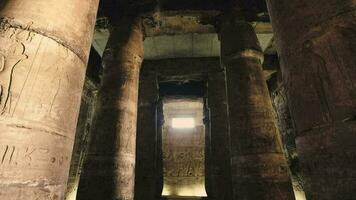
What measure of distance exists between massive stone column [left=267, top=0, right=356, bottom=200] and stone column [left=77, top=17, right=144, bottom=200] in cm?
305

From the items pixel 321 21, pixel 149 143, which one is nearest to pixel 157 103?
pixel 149 143

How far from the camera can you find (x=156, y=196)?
7594 mm

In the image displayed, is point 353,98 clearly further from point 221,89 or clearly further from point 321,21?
point 221,89

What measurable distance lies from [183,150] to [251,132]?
6.24m

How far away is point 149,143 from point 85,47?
631cm

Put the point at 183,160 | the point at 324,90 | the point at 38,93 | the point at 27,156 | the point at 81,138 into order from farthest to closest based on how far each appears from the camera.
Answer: the point at 183,160
the point at 81,138
the point at 324,90
the point at 38,93
the point at 27,156

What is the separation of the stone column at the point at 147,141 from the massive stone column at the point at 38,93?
20.4ft

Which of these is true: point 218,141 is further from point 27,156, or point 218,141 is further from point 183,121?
point 27,156

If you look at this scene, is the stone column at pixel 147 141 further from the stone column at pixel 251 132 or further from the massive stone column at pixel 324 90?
the massive stone column at pixel 324 90

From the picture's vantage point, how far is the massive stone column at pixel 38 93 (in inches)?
55.9

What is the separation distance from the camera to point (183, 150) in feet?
32.6

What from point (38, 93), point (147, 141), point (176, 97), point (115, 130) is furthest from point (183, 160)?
point (38, 93)

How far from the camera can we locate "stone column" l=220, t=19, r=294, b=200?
370 cm

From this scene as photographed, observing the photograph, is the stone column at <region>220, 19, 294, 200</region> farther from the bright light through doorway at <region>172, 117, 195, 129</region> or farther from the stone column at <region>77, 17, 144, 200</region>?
the bright light through doorway at <region>172, 117, 195, 129</region>
